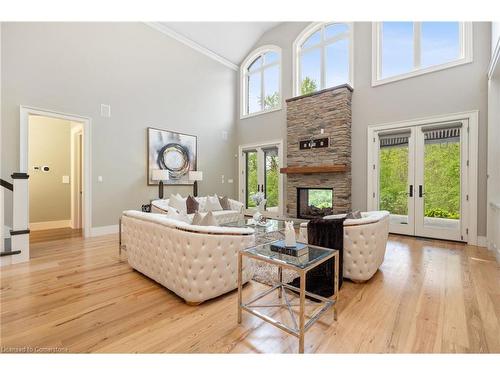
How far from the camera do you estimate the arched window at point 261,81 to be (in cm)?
718

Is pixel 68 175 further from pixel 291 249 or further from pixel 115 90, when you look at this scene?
pixel 291 249

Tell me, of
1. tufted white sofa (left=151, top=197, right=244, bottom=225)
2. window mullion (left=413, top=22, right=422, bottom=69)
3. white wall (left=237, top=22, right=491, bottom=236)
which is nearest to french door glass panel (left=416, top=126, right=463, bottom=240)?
white wall (left=237, top=22, right=491, bottom=236)

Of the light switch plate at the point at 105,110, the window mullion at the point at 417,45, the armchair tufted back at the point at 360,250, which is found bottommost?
the armchair tufted back at the point at 360,250

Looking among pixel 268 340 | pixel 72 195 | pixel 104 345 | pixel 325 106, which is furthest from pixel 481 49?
pixel 72 195

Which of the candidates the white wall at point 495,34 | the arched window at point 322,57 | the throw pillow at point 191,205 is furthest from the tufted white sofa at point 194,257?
the arched window at point 322,57

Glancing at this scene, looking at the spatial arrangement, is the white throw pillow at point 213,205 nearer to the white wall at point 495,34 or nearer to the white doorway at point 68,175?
the white doorway at point 68,175

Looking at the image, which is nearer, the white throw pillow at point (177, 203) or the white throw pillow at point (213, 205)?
the white throw pillow at point (177, 203)

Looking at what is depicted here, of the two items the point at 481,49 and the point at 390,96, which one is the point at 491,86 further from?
the point at 390,96

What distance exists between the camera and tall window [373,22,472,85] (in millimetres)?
4375

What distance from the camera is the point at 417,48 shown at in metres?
4.82

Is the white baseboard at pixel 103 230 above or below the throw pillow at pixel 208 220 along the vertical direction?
below

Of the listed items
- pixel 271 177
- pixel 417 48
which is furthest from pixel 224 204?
pixel 417 48

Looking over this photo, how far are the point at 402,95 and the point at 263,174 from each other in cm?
398
